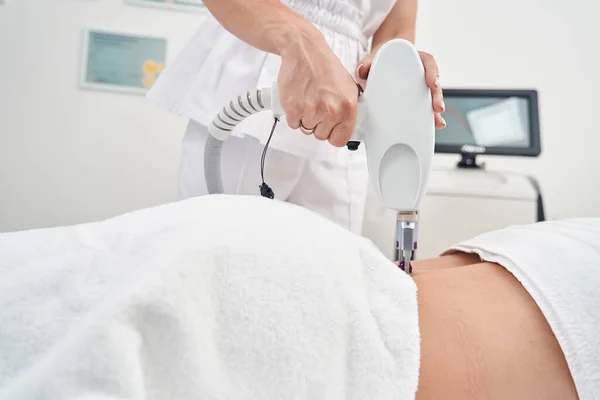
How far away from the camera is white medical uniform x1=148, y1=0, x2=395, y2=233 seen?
969 mm

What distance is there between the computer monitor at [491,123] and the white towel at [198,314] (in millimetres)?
1215

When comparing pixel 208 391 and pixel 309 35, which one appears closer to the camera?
pixel 208 391

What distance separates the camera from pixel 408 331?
1.65 feet

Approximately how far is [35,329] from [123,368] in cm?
9

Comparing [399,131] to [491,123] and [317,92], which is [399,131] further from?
[491,123]

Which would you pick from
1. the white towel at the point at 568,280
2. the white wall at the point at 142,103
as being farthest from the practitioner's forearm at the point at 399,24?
the white wall at the point at 142,103

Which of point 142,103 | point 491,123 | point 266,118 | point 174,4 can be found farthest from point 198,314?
point 174,4

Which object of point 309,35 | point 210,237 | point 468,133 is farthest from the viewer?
point 468,133

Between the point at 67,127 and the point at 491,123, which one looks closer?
the point at 491,123

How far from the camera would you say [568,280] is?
0.61m

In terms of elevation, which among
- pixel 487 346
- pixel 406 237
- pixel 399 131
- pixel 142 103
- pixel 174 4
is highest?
pixel 174 4

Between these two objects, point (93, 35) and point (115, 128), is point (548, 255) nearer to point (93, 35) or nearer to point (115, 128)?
point (115, 128)

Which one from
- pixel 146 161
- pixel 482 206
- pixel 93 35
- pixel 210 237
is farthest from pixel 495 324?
pixel 93 35

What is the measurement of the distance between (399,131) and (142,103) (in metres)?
1.50
